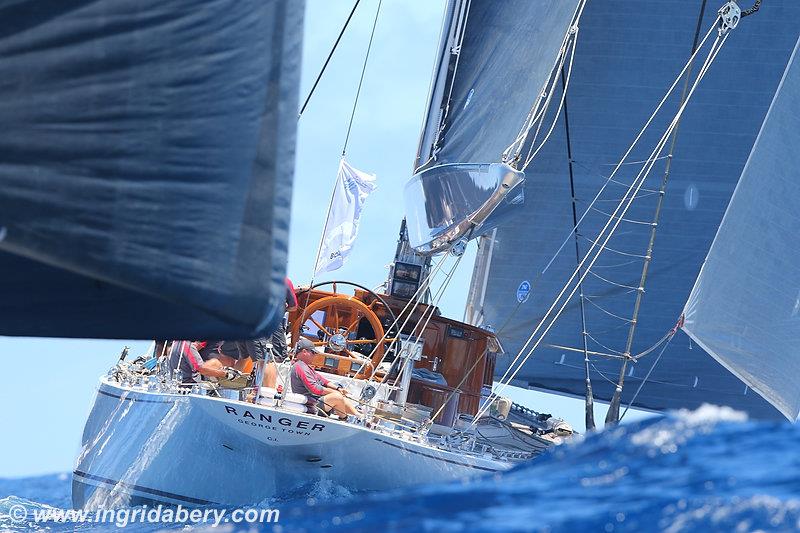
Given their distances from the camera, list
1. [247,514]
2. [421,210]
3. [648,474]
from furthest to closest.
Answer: [421,210] → [247,514] → [648,474]

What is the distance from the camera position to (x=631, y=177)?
1530 centimetres

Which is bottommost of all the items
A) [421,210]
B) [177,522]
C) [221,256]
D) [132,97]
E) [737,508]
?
[177,522]

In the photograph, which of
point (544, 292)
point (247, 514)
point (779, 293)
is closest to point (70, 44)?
point (247, 514)

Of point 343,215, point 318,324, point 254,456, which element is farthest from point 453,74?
point 254,456

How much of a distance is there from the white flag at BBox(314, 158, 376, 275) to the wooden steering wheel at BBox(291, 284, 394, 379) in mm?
1985

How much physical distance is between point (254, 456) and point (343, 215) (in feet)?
16.7

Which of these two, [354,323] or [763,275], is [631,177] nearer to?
[763,275]

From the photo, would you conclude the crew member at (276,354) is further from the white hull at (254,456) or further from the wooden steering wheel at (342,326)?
the white hull at (254,456)

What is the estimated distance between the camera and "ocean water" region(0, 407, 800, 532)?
15.5 feet

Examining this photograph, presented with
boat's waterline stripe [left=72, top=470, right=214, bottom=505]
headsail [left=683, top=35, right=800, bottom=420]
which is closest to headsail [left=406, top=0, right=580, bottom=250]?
headsail [left=683, top=35, right=800, bottom=420]

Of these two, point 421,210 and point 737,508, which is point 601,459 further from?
point 421,210

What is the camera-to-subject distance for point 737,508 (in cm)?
484

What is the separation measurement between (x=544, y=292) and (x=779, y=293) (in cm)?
393

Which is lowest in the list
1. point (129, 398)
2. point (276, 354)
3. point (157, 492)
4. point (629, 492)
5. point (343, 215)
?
point (157, 492)
